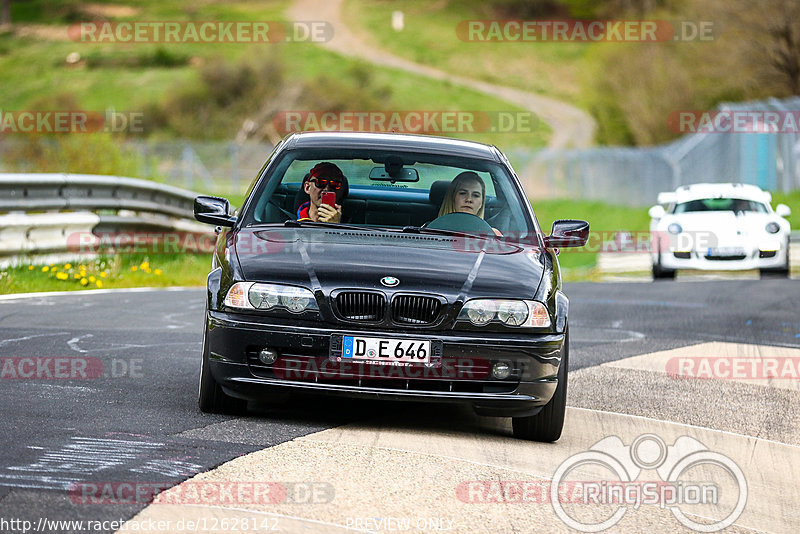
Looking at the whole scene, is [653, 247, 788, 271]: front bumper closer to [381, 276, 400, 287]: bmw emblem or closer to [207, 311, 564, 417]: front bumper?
[207, 311, 564, 417]: front bumper

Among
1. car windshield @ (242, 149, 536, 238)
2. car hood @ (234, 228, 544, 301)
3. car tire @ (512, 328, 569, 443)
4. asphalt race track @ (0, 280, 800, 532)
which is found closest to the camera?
asphalt race track @ (0, 280, 800, 532)

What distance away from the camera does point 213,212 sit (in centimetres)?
764

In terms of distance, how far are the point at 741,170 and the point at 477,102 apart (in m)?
55.4

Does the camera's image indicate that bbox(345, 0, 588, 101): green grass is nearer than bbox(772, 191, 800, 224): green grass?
No

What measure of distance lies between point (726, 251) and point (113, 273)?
30.2 ft

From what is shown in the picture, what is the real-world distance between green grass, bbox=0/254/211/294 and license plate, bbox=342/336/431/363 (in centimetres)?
752

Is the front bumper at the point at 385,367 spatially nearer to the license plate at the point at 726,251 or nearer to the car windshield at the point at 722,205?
the license plate at the point at 726,251

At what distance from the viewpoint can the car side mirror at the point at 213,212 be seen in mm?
7547

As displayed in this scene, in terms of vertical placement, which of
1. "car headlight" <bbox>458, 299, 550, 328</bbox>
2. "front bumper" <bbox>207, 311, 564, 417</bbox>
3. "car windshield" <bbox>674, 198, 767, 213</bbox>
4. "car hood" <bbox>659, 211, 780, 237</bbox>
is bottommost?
"front bumper" <bbox>207, 311, 564, 417</bbox>

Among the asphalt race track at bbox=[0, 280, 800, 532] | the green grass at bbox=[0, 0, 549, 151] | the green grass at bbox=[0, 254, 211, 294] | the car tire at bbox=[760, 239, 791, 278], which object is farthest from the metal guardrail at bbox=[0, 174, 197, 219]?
the green grass at bbox=[0, 0, 549, 151]

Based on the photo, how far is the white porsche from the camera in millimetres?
19688

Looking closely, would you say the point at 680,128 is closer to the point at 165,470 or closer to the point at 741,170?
the point at 741,170

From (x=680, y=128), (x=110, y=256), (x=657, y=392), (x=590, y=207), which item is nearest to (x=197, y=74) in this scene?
(x=680, y=128)

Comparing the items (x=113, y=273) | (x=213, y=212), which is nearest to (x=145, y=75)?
(x=113, y=273)
